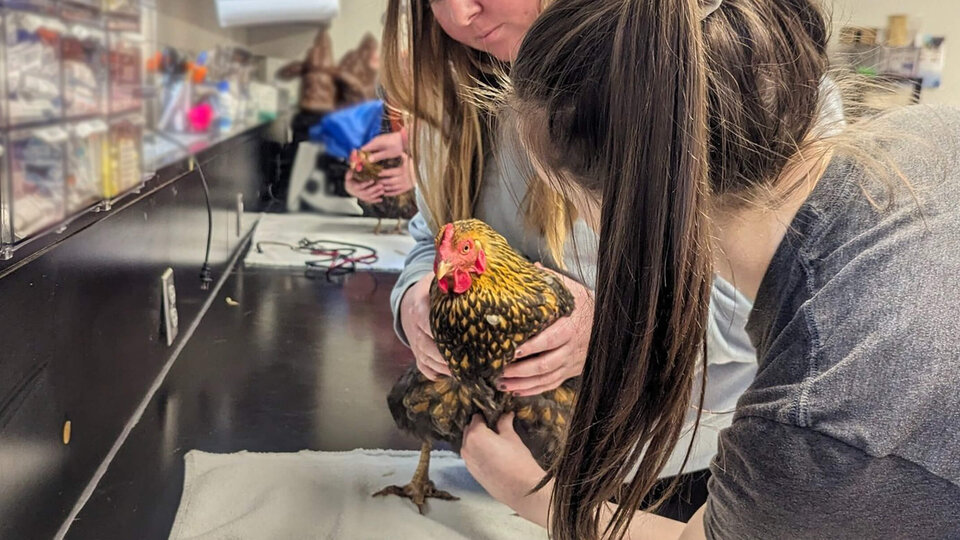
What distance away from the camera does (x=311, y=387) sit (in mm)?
942

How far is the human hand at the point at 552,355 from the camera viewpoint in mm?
740

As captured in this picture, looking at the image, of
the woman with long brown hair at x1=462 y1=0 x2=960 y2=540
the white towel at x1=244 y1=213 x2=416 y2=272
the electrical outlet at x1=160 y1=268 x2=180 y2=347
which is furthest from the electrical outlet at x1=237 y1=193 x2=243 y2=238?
the woman with long brown hair at x1=462 y1=0 x2=960 y2=540

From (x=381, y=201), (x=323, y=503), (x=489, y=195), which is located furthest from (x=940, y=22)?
(x=323, y=503)

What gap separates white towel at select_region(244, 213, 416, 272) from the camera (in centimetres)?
106

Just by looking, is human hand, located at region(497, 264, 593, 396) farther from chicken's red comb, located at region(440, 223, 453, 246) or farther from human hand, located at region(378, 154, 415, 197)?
human hand, located at region(378, 154, 415, 197)

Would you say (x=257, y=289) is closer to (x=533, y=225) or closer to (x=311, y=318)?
(x=311, y=318)

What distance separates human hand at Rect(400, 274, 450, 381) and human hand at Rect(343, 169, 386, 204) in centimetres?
21

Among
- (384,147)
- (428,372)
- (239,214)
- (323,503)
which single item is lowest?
(323,503)

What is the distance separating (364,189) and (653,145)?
0.64 metres

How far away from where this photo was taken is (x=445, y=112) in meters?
0.85

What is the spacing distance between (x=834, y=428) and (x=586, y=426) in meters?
0.16

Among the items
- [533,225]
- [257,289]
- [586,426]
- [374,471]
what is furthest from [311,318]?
[586,426]

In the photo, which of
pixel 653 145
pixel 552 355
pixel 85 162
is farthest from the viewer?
pixel 552 355

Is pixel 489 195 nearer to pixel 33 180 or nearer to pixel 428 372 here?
pixel 428 372
